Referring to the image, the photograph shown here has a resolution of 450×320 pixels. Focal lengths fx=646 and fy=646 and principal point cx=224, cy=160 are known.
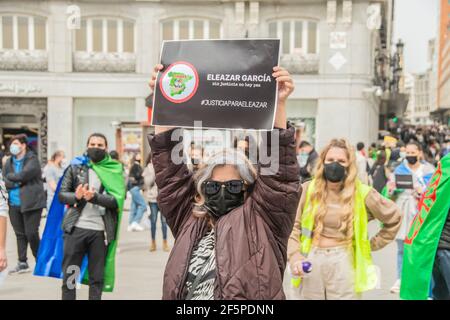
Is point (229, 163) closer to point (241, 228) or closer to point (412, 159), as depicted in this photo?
point (241, 228)

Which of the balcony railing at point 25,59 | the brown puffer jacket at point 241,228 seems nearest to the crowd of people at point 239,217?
the brown puffer jacket at point 241,228

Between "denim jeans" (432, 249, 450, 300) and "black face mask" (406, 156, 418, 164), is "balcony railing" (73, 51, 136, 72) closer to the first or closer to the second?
"black face mask" (406, 156, 418, 164)

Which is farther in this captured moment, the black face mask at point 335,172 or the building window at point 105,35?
the building window at point 105,35

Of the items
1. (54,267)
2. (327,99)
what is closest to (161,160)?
(54,267)

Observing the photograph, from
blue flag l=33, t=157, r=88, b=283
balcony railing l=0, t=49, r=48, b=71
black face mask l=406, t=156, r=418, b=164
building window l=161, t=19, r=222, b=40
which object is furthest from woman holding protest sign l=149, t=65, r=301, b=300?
balcony railing l=0, t=49, r=48, b=71

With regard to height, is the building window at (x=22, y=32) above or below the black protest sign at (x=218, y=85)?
above

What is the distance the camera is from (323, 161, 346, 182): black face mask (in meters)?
4.99

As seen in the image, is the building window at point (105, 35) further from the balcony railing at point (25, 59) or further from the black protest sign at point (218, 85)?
the black protest sign at point (218, 85)

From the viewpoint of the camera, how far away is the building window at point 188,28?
2655 centimetres

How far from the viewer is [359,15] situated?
2595 cm

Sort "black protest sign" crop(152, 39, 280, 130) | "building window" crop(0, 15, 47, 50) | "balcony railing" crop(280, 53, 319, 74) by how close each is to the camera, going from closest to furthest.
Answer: "black protest sign" crop(152, 39, 280, 130), "building window" crop(0, 15, 47, 50), "balcony railing" crop(280, 53, 319, 74)

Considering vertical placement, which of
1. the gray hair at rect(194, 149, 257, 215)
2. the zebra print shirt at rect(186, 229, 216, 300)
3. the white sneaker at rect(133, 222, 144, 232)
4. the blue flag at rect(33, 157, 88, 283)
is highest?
the gray hair at rect(194, 149, 257, 215)

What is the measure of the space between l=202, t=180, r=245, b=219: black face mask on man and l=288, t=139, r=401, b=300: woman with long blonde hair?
1856 mm

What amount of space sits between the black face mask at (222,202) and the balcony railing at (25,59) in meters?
24.8
